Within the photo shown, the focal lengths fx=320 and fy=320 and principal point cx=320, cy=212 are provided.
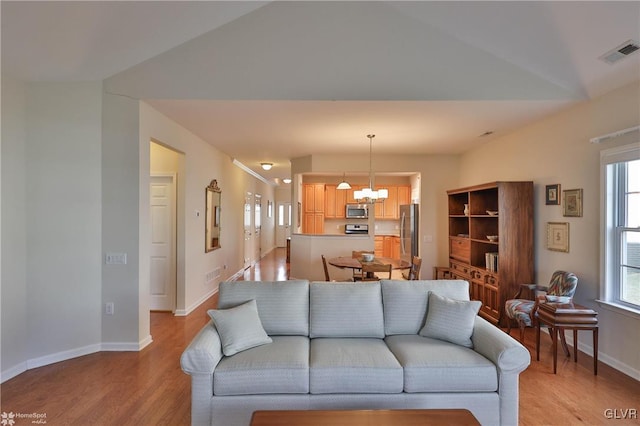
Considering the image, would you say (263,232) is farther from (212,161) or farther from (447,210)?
(447,210)

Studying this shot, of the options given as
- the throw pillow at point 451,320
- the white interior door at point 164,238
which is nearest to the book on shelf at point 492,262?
the throw pillow at point 451,320

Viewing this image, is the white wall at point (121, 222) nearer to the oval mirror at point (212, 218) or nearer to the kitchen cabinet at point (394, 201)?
the oval mirror at point (212, 218)

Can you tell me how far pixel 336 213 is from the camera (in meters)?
8.38

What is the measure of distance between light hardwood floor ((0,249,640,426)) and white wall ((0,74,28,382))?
26 cm

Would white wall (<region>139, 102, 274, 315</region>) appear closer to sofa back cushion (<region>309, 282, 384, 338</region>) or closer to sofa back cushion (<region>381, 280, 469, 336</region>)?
sofa back cushion (<region>309, 282, 384, 338</region>)

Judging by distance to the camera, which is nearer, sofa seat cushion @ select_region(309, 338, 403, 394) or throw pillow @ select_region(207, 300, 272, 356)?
sofa seat cushion @ select_region(309, 338, 403, 394)

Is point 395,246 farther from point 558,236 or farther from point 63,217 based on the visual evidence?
point 63,217

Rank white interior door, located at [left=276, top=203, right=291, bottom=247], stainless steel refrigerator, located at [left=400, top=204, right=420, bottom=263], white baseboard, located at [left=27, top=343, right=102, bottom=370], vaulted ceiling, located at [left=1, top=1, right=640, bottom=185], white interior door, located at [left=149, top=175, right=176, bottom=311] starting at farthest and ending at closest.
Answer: white interior door, located at [left=276, top=203, right=291, bottom=247]
stainless steel refrigerator, located at [left=400, top=204, right=420, bottom=263]
white interior door, located at [left=149, top=175, right=176, bottom=311]
white baseboard, located at [left=27, top=343, right=102, bottom=370]
vaulted ceiling, located at [left=1, top=1, right=640, bottom=185]

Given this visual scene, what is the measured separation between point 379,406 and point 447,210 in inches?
188

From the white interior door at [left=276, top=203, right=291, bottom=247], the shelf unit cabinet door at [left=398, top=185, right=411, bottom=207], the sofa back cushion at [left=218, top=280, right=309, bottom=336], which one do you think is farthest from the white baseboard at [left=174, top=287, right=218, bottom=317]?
the white interior door at [left=276, top=203, right=291, bottom=247]

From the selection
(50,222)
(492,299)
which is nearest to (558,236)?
(492,299)

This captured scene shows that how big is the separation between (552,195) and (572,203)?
30 cm

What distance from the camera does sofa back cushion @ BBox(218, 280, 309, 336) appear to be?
101 inches

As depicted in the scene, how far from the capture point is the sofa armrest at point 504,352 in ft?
6.77
